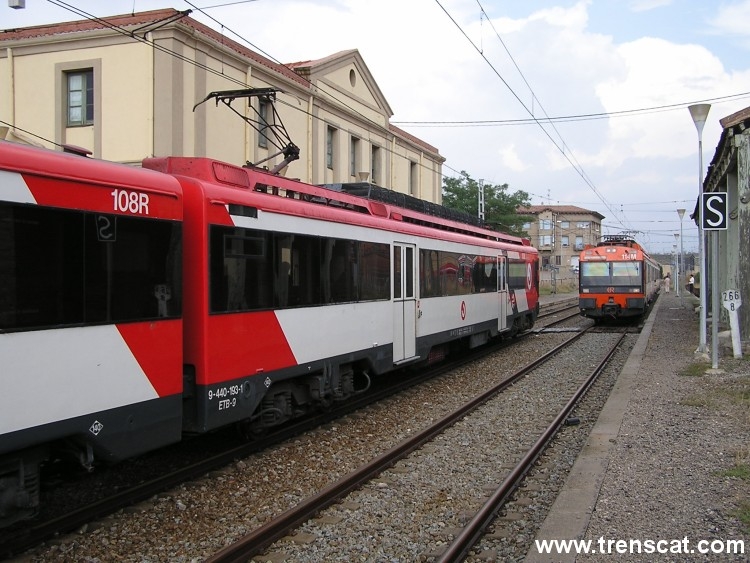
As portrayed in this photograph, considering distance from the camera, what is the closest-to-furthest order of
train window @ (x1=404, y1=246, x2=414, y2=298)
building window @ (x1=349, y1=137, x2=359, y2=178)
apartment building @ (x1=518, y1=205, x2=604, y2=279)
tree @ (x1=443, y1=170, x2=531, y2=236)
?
train window @ (x1=404, y1=246, x2=414, y2=298), building window @ (x1=349, y1=137, x2=359, y2=178), tree @ (x1=443, y1=170, x2=531, y2=236), apartment building @ (x1=518, y1=205, x2=604, y2=279)

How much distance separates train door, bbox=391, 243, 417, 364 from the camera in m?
10.3

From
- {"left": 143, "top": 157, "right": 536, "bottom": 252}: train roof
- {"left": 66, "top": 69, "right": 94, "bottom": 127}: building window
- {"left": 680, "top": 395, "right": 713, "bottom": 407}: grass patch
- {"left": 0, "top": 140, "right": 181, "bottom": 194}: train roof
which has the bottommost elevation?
{"left": 680, "top": 395, "right": 713, "bottom": 407}: grass patch

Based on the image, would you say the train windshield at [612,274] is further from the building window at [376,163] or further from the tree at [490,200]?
the tree at [490,200]

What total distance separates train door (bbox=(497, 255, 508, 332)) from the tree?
28.9 m

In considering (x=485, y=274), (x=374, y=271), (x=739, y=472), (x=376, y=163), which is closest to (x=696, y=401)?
(x=739, y=472)

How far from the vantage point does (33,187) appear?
175 inches

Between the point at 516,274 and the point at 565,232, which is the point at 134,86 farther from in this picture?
the point at 565,232

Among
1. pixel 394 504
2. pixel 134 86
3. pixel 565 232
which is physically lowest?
pixel 394 504

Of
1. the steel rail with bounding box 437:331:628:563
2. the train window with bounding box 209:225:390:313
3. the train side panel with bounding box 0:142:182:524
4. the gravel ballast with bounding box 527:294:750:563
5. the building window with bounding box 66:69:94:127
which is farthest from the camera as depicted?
the building window with bounding box 66:69:94:127

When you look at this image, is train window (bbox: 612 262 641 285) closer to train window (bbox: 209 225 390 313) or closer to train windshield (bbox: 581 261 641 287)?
train windshield (bbox: 581 261 641 287)

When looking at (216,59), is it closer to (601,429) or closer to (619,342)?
(619,342)

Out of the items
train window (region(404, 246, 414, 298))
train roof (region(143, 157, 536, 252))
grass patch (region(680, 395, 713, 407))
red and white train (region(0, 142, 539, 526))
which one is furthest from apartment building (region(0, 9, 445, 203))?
grass patch (region(680, 395, 713, 407))

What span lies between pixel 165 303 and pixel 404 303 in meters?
5.49

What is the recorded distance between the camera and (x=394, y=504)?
19.0ft
